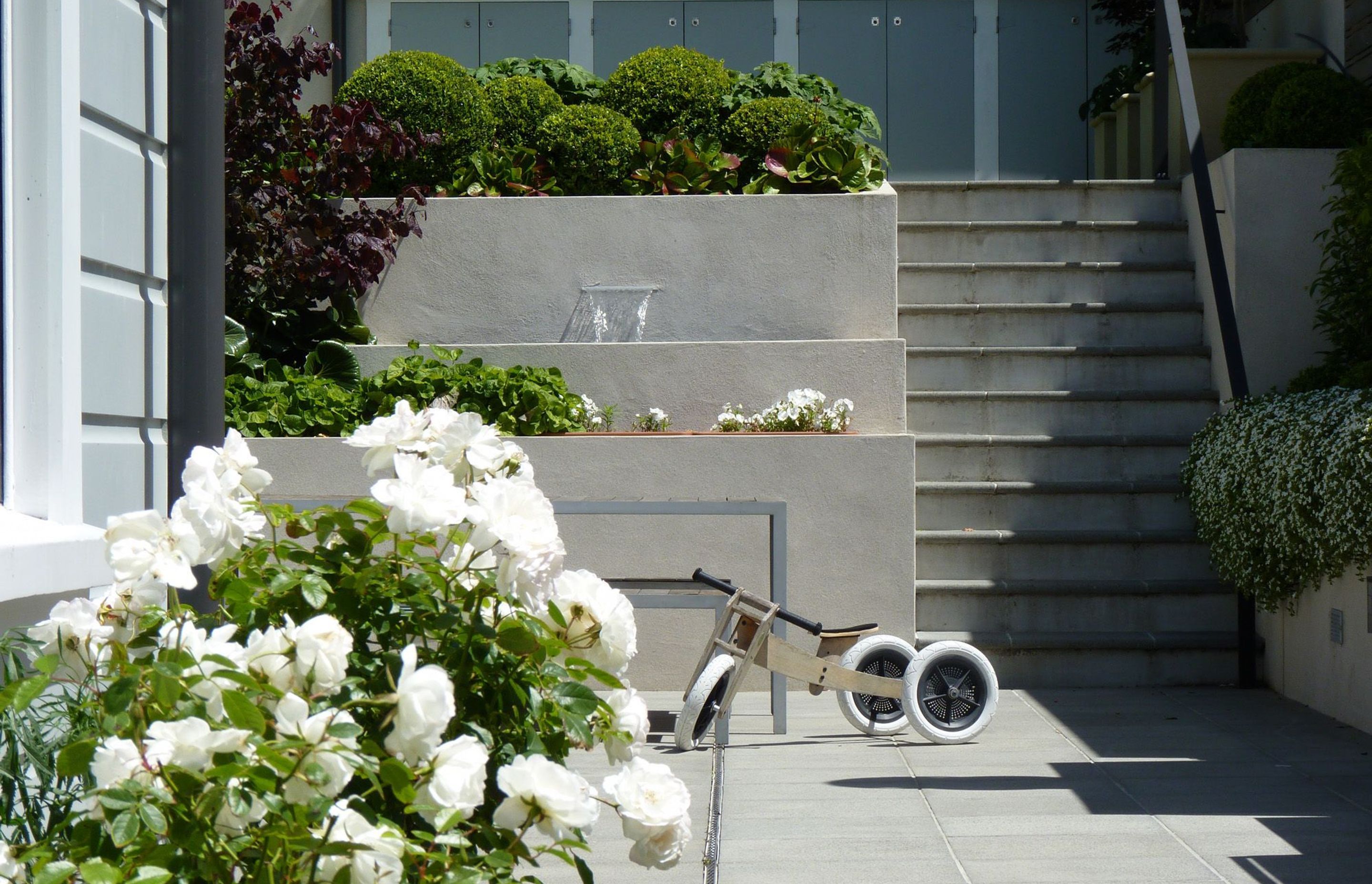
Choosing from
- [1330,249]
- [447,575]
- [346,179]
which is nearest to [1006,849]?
[447,575]

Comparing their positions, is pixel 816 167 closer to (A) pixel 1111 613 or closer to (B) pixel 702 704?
(A) pixel 1111 613

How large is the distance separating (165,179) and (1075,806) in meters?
2.93

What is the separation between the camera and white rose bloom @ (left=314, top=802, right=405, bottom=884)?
130cm

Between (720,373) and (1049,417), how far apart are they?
1.69 metres

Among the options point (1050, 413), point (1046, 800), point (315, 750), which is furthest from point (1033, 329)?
point (315, 750)

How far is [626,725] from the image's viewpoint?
169 cm

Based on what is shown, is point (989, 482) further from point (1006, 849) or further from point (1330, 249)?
point (1006, 849)

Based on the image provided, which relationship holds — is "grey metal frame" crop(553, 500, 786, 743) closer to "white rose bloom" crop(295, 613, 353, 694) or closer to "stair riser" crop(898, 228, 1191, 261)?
"stair riser" crop(898, 228, 1191, 261)

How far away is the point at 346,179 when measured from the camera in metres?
7.09

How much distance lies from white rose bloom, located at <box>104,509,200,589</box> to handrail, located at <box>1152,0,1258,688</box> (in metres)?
5.29

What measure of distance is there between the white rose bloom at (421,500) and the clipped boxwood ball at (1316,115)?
6286 mm

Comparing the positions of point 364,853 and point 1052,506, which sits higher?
point 1052,506

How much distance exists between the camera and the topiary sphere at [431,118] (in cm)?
757

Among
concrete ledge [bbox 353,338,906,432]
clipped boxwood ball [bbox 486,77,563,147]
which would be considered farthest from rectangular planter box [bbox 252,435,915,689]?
clipped boxwood ball [bbox 486,77,563,147]
